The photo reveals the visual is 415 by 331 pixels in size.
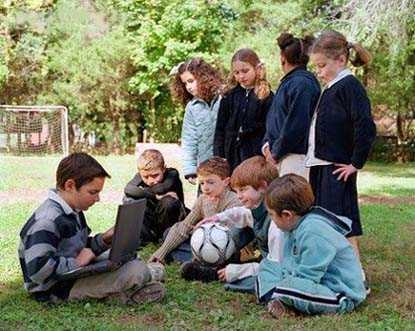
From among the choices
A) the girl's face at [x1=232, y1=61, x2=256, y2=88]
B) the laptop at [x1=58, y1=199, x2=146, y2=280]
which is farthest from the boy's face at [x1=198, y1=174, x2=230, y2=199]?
the laptop at [x1=58, y1=199, x2=146, y2=280]

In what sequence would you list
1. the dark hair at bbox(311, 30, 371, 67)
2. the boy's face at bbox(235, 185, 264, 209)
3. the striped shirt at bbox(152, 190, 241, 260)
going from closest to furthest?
1. the dark hair at bbox(311, 30, 371, 67)
2. the boy's face at bbox(235, 185, 264, 209)
3. the striped shirt at bbox(152, 190, 241, 260)

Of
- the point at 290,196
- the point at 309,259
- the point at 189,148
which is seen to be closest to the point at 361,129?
the point at 290,196

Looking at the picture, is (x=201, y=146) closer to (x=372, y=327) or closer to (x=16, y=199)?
(x=372, y=327)

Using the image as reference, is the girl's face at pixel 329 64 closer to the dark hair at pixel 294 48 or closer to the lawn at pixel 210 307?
the dark hair at pixel 294 48

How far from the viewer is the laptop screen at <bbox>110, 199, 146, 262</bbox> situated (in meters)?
3.97

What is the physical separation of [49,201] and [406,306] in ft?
6.95

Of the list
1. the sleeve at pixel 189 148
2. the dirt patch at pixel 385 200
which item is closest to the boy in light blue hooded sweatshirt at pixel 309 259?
the sleeve at pixel 189 148

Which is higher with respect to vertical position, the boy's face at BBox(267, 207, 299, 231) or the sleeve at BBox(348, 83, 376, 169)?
the sleeve at BBox(348, 83, 376, 169)

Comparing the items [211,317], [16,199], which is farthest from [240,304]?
[16,199]

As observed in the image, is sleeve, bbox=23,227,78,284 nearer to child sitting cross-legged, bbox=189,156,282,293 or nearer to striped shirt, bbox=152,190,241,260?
child sitting cross-legged, bbox=189,156,282,293

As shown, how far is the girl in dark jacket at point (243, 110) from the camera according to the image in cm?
524

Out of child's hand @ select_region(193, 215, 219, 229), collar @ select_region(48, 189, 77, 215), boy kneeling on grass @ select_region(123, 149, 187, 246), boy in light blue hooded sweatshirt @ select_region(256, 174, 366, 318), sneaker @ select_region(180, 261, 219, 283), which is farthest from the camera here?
boy kneeling on grass @ select_region(123, 149, 187, 246)

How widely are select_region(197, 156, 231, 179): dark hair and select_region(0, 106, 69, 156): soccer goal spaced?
571 inches

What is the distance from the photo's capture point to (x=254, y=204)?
4.63 meters
